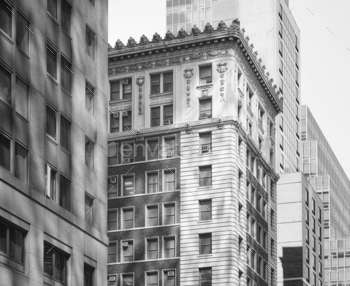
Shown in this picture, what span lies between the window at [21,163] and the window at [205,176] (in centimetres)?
5006

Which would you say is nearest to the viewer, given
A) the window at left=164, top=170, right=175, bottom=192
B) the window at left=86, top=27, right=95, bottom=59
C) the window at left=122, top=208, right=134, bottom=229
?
the window at left=86, top=27, right=95, bottom=59

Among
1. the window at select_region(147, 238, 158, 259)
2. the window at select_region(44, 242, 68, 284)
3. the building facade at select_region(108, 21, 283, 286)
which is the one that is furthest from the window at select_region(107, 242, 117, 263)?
the window at select_region(44, 242, 68, 284)

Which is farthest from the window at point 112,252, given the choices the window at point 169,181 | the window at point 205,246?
the window at point 205,246

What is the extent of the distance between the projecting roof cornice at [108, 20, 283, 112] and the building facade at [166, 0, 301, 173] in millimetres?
50236

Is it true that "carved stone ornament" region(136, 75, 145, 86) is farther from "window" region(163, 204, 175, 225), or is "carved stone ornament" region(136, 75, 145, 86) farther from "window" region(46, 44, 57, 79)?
"window" region(46, 44, 57, 79)

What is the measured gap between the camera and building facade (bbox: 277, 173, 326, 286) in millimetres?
137750

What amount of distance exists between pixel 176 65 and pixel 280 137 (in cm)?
5626

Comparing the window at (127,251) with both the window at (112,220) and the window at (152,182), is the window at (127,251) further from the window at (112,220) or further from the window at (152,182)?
the window at (152,182)

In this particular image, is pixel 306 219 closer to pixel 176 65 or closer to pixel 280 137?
pixel 280 137

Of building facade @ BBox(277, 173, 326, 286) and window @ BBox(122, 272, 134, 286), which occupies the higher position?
building facade @ BBox(277, 173, 326, 286)

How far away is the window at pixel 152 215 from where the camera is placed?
99688mm

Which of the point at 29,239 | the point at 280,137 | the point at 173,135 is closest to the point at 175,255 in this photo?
the point at 173,135

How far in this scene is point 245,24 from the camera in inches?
6319

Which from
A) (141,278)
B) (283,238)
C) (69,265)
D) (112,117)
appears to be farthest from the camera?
(283,238)
